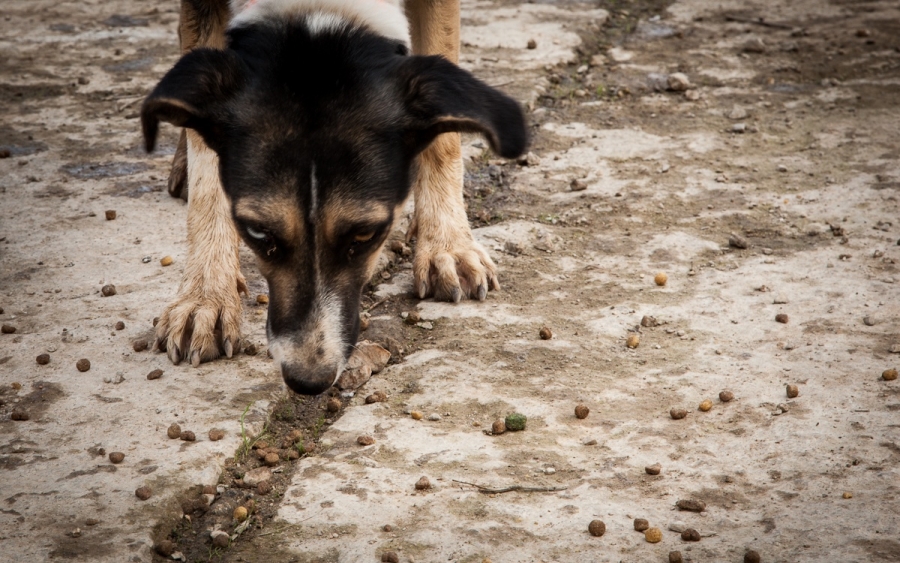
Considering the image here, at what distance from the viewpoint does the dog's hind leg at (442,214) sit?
3820mm

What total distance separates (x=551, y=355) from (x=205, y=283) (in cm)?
140

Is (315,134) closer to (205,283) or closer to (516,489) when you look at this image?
(205,283)

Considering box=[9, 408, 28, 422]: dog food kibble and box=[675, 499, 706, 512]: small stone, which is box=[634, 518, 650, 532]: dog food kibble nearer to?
box=[675, 499, 706, 512]: small stone

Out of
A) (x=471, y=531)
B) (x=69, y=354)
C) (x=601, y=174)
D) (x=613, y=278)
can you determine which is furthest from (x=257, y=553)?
(x=601, y=174)

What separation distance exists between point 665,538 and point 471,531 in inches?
20.8

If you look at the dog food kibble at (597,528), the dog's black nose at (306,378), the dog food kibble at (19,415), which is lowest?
the dog food kibble at (19,415)

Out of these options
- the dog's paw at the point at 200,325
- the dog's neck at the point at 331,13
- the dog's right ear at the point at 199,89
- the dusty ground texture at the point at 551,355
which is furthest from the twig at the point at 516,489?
the dog's neck at the point at 331,13

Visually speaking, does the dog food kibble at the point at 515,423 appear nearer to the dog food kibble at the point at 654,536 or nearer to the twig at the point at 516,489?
the twig at the point at 516,489

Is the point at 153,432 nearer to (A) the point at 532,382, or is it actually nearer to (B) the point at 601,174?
(A) the point at 532,382

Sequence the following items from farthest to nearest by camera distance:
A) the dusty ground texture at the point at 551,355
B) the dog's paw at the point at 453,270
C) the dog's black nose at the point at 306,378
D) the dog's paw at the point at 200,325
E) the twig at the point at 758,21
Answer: the twig at the point at 758,21 < the dog's paw at the point at 453,270 < the dog's paw at the point at 200,325 < the dog's black nose at the point at 306,378 < the dusty ground texture at the point at 551,355

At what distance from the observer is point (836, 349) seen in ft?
10.8

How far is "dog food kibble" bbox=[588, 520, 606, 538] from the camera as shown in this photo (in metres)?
2.45

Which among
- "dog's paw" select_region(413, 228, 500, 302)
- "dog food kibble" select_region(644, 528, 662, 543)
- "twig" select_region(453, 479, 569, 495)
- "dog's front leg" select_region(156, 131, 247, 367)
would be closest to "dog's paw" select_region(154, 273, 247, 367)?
"dog's front leg" select_region(156, 131, 247, 367)

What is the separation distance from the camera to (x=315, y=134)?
2943 mm
